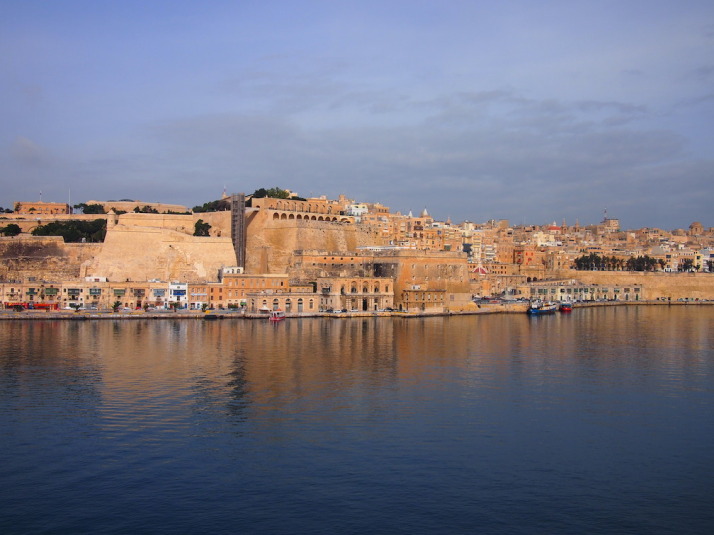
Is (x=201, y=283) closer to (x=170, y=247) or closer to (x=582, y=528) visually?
(x=170, y=247)

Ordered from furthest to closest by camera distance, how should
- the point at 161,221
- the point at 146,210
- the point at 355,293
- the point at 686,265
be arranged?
1. the point at 686,265
2. the point at 146,210
3. the point at 161,221
4. the point at 355,293

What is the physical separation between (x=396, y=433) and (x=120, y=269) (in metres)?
21.1

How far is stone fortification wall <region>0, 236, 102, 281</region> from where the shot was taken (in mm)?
28453

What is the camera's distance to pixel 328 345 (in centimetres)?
1811

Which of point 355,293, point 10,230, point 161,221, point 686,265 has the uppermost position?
point 161,221

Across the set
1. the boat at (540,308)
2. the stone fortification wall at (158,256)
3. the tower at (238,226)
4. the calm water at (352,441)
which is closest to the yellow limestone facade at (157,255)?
the stone fortification wall at (158,256)

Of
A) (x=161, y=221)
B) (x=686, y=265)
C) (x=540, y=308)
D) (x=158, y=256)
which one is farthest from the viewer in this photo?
(x=686, y=265)

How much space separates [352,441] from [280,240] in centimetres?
2225

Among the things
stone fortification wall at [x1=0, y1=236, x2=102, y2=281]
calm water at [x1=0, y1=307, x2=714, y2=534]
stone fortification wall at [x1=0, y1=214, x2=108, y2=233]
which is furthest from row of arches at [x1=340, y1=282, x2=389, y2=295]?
stone fortification wall at [x1=0, y1=214, x2=108, y2=233]

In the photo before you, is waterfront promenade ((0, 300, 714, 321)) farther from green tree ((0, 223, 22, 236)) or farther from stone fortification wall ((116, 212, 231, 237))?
→ green tree ((0, 223, 22, 236))

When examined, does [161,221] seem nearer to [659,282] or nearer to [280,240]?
[280,240]

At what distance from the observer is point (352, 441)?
9.39 meters

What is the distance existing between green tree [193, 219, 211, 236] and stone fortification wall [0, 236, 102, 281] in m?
4.32

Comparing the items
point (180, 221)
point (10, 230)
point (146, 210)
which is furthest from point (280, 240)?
point (10, 230)
